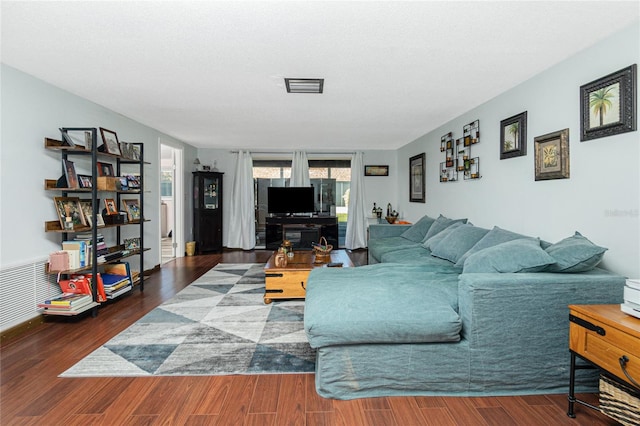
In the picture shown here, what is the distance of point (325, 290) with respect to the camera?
2.38 m

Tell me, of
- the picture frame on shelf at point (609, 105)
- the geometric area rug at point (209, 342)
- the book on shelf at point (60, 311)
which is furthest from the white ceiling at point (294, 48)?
the geometric area rug at point (209, 342)

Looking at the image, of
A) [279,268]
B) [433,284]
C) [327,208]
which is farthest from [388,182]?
[433,284]

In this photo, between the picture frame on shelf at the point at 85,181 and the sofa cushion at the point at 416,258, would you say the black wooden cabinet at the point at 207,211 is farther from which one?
the sofa cushion at the point at 416,258

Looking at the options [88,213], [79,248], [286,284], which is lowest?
[286,284]

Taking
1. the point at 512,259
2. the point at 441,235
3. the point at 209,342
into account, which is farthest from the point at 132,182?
the point at 512,259

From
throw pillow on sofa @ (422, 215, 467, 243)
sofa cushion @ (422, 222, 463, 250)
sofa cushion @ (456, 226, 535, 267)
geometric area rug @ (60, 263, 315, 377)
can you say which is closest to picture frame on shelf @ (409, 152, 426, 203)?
throw pillow on sofa @ (422, 215, 467, 243)

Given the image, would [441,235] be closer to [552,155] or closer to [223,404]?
[552,155]

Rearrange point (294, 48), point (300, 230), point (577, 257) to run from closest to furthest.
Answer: point (577, 257) < point (294, 48) < point (300, 230)

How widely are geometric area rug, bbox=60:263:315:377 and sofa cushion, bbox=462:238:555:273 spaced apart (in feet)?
4.47

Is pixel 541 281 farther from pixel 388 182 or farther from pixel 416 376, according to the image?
pixel 388 182

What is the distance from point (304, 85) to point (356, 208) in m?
4.61

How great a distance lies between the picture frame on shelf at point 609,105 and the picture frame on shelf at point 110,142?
4459mm

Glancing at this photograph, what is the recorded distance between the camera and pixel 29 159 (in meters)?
3.02

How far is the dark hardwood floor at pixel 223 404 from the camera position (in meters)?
1.78
